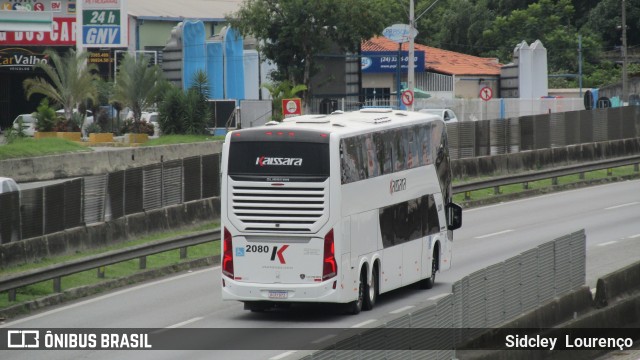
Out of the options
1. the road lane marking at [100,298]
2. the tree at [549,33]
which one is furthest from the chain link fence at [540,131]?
the tree at [549,33]

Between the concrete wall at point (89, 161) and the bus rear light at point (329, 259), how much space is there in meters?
22.5

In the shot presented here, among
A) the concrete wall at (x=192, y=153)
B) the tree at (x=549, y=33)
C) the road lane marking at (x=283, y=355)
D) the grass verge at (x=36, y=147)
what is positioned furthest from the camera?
the tree at (x=549, y=33)

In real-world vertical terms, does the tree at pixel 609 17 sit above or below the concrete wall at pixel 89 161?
above

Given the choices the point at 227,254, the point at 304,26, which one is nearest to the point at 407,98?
the point at 304,26

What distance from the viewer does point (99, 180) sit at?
27.6 m

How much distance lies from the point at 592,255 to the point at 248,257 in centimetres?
988

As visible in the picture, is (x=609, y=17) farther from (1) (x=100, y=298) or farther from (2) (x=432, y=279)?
(1) (x=100, y=298)

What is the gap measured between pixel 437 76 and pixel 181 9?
2016 cm

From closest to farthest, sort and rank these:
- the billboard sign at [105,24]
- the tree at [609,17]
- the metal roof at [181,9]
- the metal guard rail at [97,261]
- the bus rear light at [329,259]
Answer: the bus rear light at [329,259] → the metal guard rail at [97,261] → the billboard sign at [105,24] → the metal roof at [181,9] → the tree at [609,17]

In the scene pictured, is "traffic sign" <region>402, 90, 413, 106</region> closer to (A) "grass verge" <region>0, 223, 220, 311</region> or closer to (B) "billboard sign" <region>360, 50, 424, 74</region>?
(A) "grass verge" <region>0, 223, 220, 311</region>

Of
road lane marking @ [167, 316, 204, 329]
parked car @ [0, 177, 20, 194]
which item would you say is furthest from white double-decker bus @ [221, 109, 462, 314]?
parked car @ [0, 177, 20, 194]

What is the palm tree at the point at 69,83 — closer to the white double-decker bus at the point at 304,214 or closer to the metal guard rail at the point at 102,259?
the metal guard rail at the point at 102,259

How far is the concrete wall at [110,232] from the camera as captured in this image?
2450 cm

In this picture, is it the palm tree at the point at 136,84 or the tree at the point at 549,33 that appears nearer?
the palm tree at the point at 136,84
